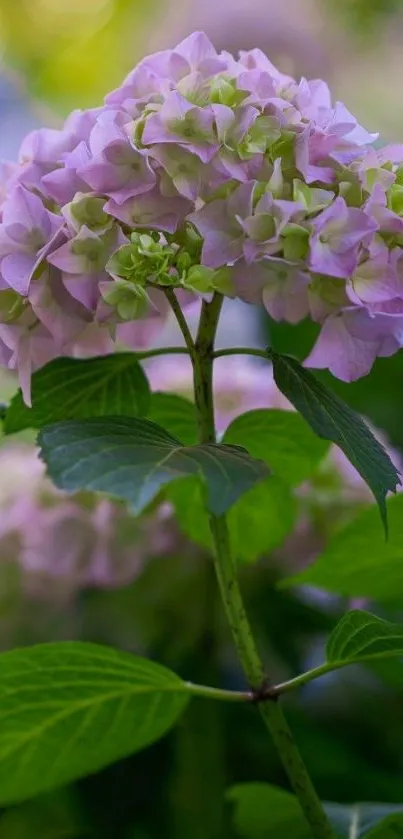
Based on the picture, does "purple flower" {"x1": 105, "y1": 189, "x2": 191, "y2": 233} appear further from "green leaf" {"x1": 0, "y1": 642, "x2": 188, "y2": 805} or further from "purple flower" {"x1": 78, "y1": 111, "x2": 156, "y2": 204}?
"green leaf" {"x1": 0, "y1": 642, "x2": 188, "y2": 805}

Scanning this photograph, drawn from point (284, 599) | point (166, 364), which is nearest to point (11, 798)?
point (284, 599)

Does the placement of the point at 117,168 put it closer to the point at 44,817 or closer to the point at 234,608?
the point at 234,608

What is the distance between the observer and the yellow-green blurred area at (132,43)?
1144 millimetres

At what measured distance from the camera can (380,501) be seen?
294mm

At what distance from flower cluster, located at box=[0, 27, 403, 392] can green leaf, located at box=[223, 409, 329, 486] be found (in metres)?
0.10

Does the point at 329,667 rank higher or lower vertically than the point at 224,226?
lower

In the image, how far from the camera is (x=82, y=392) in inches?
15.2

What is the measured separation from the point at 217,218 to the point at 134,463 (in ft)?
0.26

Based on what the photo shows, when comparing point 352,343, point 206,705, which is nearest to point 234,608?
point 352,343

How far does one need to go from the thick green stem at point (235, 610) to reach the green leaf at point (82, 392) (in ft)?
0.11

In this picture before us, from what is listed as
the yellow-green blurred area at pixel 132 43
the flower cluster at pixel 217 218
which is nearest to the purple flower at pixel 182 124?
the flower cluster at pixel 217 218

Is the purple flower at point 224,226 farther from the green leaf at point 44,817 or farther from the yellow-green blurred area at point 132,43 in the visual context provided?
the yellow-green blurred area at point 132,43

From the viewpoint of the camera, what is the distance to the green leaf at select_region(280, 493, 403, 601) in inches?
16.3

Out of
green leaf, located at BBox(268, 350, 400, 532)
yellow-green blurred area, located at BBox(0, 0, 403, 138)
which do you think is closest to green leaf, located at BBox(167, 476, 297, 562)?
green leaf, located at BBox(268, 350, 400, 532)
